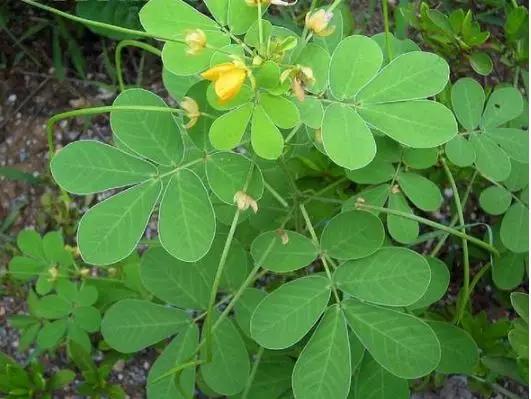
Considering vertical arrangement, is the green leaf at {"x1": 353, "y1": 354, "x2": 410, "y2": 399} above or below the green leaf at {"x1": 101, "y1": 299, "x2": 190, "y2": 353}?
A: below

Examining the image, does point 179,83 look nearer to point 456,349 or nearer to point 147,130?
point 147,130

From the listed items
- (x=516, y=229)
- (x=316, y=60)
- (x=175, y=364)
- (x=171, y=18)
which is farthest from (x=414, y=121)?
(x=175, y=364)

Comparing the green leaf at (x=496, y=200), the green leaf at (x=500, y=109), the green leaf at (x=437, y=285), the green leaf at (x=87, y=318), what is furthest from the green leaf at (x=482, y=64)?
the green leaf at (x=87, y=318)

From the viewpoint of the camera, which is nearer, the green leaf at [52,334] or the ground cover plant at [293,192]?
the ground cover plant at [293,192]

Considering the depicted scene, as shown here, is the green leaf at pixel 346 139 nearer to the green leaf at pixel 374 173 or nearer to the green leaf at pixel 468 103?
the green leaf at pixel 374 173

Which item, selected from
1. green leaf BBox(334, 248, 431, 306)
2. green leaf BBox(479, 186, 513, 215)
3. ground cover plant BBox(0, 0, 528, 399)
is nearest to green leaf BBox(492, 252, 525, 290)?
ground cover plant BBox(0, 0, 528, 399)

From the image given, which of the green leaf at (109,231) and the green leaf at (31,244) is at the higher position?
the green leaf at (109,231)

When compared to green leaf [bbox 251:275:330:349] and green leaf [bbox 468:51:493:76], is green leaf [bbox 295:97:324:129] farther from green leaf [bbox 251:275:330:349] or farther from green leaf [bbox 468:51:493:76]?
green leaf [bbox 468:51:493:76]
